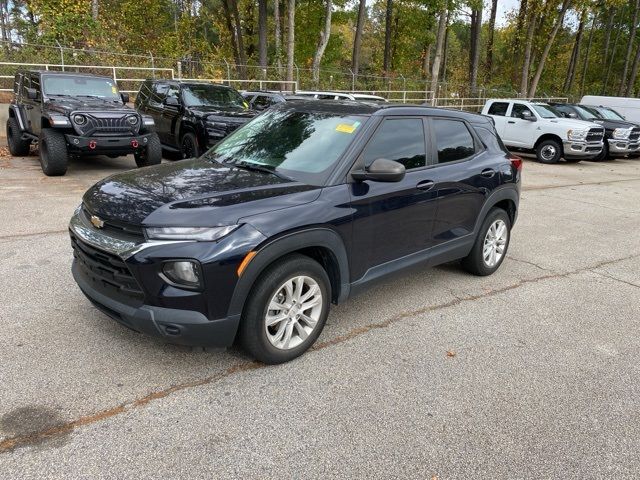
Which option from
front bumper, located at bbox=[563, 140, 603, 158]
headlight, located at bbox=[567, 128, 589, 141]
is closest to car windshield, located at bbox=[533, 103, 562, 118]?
headlight, located at bbox=[567, 128, 589, 141]

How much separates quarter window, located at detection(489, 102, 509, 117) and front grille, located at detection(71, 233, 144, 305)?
16.5 meters

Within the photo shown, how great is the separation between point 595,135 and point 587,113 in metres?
2.28

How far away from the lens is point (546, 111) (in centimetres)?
1650

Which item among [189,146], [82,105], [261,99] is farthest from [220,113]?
[261,99]

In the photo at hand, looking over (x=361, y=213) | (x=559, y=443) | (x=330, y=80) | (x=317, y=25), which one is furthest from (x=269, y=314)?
(x=317, y=25)

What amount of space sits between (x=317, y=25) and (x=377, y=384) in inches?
1407

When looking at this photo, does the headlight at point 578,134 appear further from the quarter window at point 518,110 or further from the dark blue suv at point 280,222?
the dark blue suv at point 280,222

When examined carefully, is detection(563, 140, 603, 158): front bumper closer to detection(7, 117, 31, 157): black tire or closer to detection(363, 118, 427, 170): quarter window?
detection(363, 118, 427, 170): quarter window

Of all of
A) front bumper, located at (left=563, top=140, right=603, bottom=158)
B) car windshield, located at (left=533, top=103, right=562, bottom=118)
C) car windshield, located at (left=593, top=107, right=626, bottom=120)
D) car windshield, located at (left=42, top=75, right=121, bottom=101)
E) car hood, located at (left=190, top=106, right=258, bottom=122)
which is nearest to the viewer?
car windshield, located at (left=42, top=75, right=121, bottom=101)

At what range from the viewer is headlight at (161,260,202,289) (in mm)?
Result: 2803

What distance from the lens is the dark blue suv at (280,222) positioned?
2850mm

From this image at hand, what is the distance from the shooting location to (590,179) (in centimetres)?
1336

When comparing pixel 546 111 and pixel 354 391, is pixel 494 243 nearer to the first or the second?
pixel 354 391

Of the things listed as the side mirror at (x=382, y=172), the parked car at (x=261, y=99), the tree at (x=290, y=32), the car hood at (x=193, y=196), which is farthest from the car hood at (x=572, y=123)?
the car hood at (x=193, y=196)
